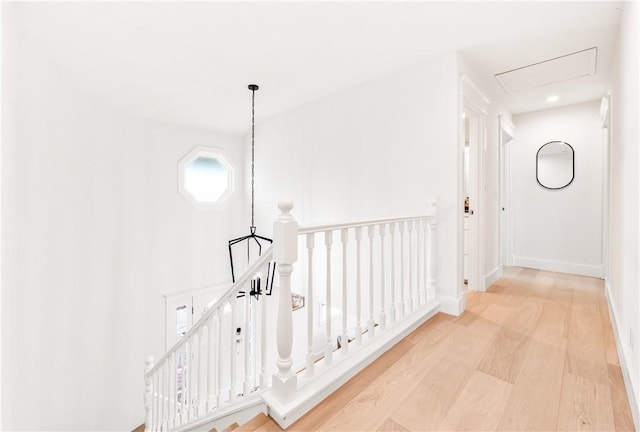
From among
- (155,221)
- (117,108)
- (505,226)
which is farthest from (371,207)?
(117,108)

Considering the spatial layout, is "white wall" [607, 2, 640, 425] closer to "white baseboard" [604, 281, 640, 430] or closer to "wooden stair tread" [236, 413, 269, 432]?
"white baseboard" [604, 281, 640, 430]

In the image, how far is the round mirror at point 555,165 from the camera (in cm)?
382

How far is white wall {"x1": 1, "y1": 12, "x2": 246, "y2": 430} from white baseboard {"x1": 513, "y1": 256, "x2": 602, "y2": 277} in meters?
4.58

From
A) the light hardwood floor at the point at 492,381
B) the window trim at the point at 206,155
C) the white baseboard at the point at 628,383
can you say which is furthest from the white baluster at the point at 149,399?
the white baseboard at the point at 628,383

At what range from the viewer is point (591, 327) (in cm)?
220

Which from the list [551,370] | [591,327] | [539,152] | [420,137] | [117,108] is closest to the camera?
[551,370]

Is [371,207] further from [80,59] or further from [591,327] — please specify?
[80,59]

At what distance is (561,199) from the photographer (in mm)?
3885

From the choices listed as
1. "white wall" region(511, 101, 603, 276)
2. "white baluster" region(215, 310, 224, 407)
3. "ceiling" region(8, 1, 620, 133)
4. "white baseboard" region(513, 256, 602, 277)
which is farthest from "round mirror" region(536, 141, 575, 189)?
"white baluster" region(215, 310, 224, 407)

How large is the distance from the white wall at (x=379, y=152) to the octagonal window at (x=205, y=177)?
1.27 m

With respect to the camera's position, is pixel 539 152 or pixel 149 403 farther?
pixel 539 152

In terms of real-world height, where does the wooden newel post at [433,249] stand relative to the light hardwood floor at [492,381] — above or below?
above

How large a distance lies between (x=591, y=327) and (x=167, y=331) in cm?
487

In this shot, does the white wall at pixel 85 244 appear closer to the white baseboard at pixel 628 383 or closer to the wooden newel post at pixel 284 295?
the wooden newel post at pixel 284 295
